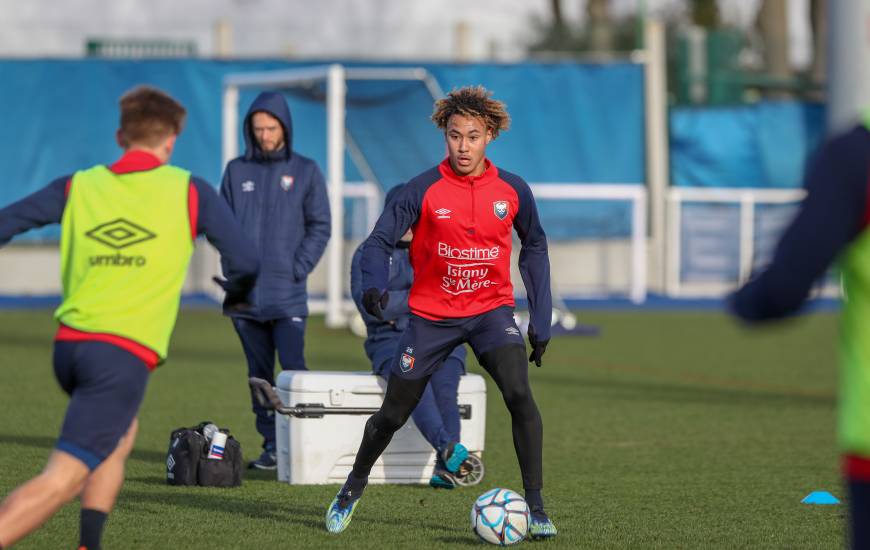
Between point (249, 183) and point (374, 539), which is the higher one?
point (249, 183)

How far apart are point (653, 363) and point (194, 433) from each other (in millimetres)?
8544

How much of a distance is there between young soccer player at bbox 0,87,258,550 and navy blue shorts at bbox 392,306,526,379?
1.52m

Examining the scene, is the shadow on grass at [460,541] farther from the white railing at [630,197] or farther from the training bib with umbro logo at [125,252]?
the white railing at [630,197]

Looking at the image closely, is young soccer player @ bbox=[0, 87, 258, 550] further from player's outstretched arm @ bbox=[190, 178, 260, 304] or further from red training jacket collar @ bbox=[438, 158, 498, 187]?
red training jacket collar @ bbox=[438, 158, 498, 187]

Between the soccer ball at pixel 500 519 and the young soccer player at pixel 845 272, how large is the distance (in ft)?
9.85

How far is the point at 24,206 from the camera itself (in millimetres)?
5441

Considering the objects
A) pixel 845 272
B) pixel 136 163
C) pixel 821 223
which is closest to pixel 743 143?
pixel 136 163

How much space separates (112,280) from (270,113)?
3.70 metres

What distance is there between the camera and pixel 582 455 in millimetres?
9781

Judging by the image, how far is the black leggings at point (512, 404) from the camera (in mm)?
6941

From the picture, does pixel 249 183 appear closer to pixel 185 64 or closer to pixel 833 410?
pixel 833 410

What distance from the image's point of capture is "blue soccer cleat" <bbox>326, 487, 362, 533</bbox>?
702 cm

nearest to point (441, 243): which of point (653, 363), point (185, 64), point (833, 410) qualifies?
point (833, 410)

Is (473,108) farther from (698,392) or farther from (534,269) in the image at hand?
(698,392)
